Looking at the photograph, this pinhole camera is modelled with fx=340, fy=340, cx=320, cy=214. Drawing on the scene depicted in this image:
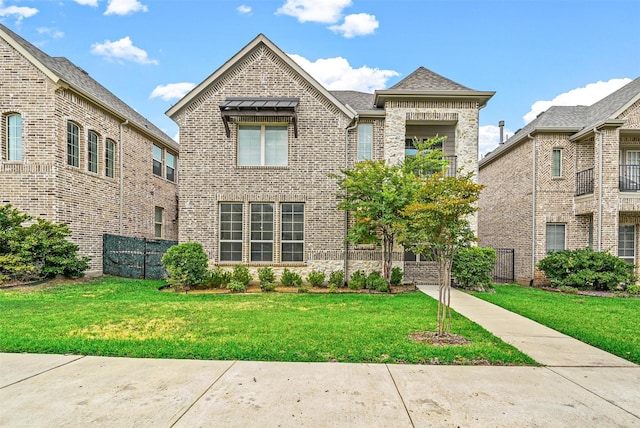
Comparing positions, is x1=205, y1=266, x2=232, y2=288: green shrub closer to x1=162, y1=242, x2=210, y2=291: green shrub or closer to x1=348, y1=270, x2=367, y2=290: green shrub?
x1=162, y1=242, x2=210, y2=291: green shrub

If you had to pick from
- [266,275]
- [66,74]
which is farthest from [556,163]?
[66,74]

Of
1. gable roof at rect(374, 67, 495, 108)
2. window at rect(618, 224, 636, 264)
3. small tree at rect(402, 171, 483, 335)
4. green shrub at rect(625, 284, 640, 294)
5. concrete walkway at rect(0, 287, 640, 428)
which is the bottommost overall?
green shrub at rect(625, 284, 640, 294)

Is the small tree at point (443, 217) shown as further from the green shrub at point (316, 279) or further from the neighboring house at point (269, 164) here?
the neighboring house at point (269, 164)

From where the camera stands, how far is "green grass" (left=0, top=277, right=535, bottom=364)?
4.94m

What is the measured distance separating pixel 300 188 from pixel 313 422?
10.2 metres

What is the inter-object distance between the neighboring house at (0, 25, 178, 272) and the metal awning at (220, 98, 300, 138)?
588 cm

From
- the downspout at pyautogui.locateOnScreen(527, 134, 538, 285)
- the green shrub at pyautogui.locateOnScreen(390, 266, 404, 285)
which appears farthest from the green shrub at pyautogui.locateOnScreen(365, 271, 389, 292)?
the downspout at pyautogui.locateOnScreen(527, 134, 538, 285)

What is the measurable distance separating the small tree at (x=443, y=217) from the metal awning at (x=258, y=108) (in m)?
7.70

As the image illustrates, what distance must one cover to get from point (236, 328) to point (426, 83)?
38.9 ft

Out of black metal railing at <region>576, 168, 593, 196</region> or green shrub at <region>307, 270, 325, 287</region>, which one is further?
black metal railing at <region>576, 168, 593, 196</region>

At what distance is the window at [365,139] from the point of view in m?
13.6

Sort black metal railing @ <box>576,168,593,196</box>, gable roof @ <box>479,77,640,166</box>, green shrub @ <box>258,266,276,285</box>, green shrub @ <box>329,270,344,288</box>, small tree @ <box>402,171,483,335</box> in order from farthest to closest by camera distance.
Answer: black metal railing @ <box>576,168,593,196</box>
gable roof @ <box>479,77,640,166</box>
green shrub @ <box>329,270,344,288</box>
green shrub @ <box>258,266,276,285</box>
small tree @ <box>402,171,483,335</box>

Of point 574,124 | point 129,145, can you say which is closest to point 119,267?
point 129,145

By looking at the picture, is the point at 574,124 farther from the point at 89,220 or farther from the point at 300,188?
the point at 89,220
